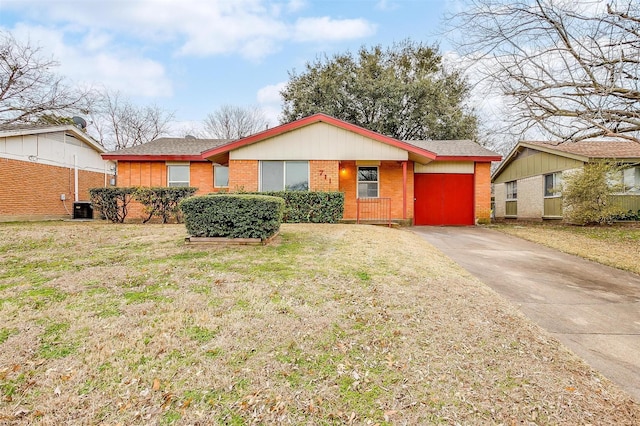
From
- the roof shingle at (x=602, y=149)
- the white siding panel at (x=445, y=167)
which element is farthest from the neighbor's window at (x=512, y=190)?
the white siding panel at (x=445, y=167)

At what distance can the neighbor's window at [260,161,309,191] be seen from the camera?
41.1 ft

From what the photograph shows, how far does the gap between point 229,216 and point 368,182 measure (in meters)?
8.21

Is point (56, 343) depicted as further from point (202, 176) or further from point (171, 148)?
point (171, 148)

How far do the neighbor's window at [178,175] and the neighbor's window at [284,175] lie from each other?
4467 millimetres

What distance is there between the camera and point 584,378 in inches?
98.6

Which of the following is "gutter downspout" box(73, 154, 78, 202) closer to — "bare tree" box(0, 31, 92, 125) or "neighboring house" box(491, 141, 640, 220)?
"bare tree" box(0, 31, 92, 125)

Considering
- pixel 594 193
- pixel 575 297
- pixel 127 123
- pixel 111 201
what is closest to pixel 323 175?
pixel 111 201

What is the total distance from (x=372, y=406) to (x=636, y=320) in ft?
12.3

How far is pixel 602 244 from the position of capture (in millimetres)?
8914

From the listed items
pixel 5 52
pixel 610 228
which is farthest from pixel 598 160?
pixel 5 52

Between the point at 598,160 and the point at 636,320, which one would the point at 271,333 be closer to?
the point at 636,320

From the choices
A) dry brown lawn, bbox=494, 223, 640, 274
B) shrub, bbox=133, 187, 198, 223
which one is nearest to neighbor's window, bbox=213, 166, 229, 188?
shrub, bbox=133, 187, 198, 223

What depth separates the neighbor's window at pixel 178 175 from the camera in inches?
578

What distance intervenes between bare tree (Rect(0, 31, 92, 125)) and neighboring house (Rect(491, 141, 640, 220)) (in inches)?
939
